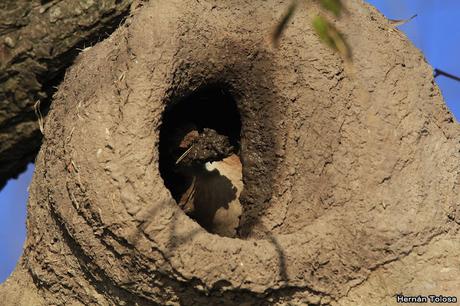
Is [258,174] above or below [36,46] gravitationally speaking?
below

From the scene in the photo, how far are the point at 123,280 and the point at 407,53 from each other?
1.57m

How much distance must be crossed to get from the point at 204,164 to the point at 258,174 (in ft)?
1.15

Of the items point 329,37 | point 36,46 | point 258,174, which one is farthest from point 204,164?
point 329,37

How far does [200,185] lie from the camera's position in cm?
321

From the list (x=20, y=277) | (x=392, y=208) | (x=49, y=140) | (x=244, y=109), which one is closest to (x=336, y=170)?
(x=392, y=208)

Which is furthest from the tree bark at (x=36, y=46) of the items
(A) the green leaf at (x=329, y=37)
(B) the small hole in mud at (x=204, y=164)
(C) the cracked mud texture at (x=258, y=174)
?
(A) the green leaf at (x=329, y=37)

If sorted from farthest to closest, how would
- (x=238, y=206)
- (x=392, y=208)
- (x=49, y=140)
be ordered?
(x=238, y=206) < (x=49, y=140) < (x=392, y=208)

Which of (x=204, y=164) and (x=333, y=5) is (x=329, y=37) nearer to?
(x=333, y=5)

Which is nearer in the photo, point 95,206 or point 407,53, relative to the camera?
point 95,206

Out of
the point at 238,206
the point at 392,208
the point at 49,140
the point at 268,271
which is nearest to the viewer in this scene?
the point at 268,271

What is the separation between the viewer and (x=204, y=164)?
318 centimetres

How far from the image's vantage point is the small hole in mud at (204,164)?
3.00 metres

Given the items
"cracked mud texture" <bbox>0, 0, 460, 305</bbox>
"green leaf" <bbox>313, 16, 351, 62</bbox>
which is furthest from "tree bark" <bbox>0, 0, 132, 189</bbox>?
"green leaf" <bbox>313, 16, 351, 62</bbox>

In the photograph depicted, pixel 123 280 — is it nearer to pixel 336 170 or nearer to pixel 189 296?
pixel 189 296
